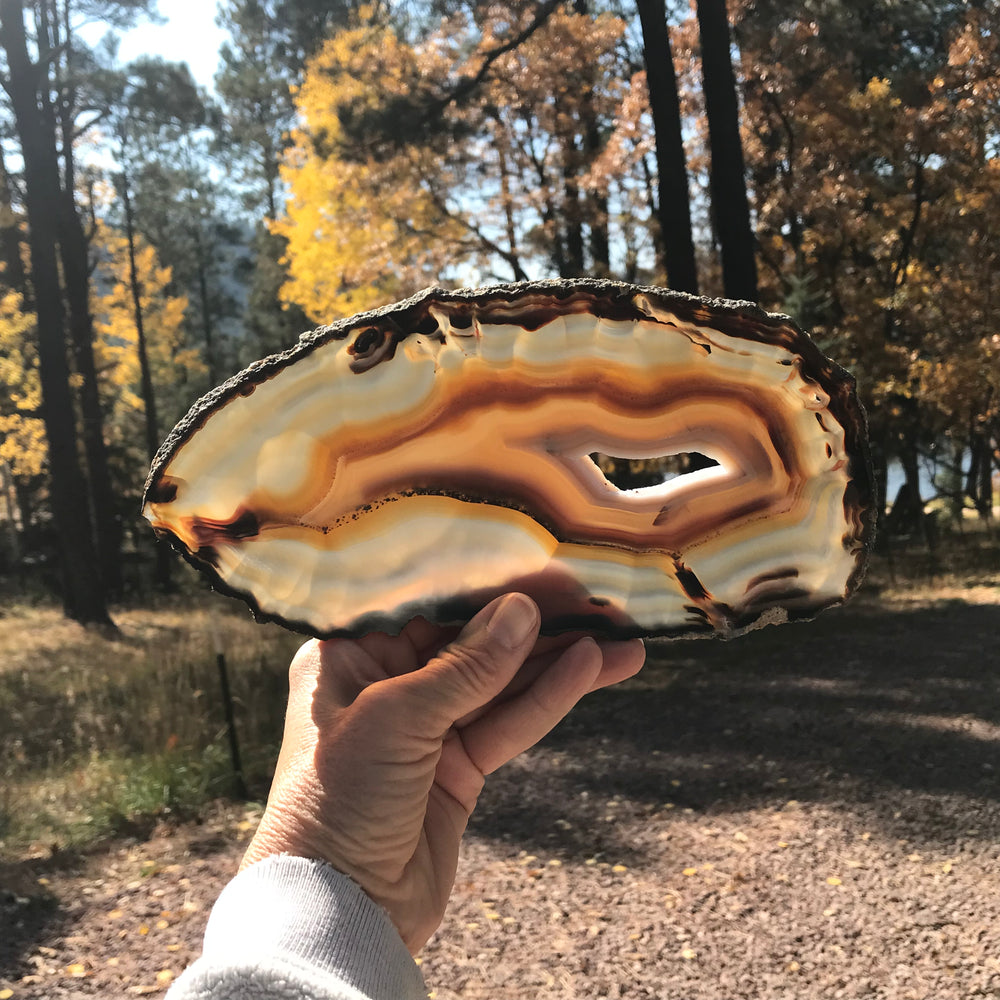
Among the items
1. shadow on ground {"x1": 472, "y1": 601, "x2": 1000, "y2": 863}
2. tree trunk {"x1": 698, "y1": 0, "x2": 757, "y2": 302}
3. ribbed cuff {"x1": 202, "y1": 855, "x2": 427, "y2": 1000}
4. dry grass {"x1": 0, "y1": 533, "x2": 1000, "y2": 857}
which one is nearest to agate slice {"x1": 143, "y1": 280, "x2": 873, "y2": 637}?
ribbed cuff {"x1": 202, "y1": 855, "x2": 427, "y2": 1000}

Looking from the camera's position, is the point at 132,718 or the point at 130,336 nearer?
the point at 132,718

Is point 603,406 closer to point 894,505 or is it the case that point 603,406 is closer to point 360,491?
point 360,491

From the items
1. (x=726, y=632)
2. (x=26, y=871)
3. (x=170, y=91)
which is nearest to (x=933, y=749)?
(x=726, y=632)

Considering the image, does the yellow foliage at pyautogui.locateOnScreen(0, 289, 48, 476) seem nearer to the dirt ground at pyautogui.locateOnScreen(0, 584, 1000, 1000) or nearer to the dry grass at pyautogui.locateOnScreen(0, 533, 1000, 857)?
the dry grass at pyautogui.locateOnScreen(0, 533, 1000, 857)

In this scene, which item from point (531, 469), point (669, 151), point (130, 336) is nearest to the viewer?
point (531, 469)

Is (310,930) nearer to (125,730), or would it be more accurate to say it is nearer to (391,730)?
(391,730)

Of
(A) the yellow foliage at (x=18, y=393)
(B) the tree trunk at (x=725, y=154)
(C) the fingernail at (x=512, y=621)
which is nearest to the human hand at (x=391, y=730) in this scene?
(C) the fingernail at (x=512, y=621)

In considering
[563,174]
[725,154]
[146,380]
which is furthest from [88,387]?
[725,154]

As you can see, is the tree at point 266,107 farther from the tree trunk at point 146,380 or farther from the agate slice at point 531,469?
the agate slice at point 531,469
